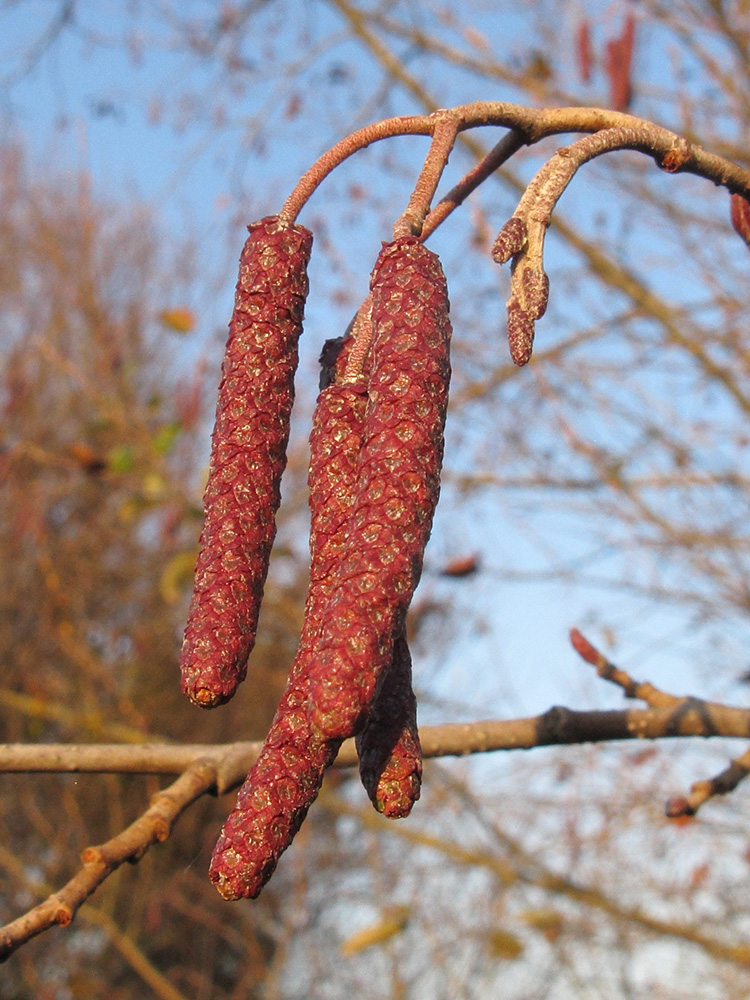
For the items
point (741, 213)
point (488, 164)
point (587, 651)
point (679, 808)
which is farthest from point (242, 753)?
point (741, 213)

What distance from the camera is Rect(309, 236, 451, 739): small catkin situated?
2.61 ft

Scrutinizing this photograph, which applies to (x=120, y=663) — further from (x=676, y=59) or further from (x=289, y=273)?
(x=289, y=273)

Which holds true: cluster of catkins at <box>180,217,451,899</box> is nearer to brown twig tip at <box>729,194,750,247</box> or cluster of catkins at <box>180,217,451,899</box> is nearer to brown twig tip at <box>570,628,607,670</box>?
brown twig tip at <box>729,194,750,247</box>

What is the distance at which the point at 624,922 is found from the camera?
206 inches

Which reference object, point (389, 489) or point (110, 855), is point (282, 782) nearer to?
point (389, 489)

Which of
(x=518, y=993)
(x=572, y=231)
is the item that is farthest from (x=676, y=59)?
(x=518, y=993)

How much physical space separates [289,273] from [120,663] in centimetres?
1027

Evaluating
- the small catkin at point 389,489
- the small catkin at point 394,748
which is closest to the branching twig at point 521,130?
the small catkin at point 389,489

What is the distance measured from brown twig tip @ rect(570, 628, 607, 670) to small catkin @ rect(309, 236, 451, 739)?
1.07 m

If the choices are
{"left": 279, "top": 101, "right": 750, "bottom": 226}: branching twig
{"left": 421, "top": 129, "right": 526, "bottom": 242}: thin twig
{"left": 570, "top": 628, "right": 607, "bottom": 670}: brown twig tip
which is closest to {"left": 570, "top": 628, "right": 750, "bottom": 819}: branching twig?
{"left": 570, "top": 628, "right": 607, "bottom": 670}: brown twig tip

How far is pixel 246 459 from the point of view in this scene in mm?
1007

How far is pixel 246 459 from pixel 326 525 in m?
0.10

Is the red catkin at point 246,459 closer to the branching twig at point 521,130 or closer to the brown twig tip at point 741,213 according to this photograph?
the branching twig at point 521,130

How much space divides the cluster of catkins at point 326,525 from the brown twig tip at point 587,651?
0.97 m
